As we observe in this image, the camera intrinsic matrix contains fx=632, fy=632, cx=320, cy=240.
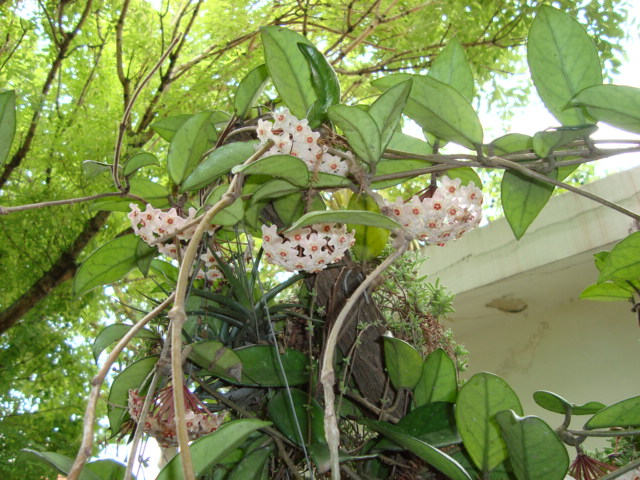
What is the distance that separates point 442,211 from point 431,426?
21 centimetres

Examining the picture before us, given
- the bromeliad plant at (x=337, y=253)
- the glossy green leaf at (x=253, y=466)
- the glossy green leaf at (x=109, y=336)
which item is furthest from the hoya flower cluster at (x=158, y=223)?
the glossy green leaf at (x=253, y=466)

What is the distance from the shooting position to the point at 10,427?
1365 millimetres

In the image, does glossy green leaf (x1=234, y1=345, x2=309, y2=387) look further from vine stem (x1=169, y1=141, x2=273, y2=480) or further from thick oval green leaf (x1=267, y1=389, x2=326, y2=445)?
vine stem (x1=169, y1=141, x2=273, y2=480)

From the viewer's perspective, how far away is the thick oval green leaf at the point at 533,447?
0.51m

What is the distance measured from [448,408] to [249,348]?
0.21 m

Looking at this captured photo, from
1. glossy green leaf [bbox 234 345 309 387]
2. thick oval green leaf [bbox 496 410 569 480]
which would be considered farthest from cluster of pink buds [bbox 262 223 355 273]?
thick oval green leaf [bbox 496 410 569 480]

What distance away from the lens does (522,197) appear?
26.0 inches

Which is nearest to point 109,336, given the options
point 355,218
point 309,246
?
point 309,246

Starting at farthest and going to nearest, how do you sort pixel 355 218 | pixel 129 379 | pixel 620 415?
pixel 129 379, pixel 620 415, pixel 355 218

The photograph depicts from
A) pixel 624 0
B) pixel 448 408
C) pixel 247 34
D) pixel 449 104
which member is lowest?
pixel 448 408

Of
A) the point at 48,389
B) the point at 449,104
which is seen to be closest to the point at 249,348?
the point at 449,104

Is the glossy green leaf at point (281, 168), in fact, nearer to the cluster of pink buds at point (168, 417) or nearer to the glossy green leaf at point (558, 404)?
the cluster of pink buds at point (168, 417)

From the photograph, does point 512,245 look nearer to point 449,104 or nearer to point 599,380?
point 599,380

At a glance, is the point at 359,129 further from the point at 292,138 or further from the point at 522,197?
the point at 522,197
